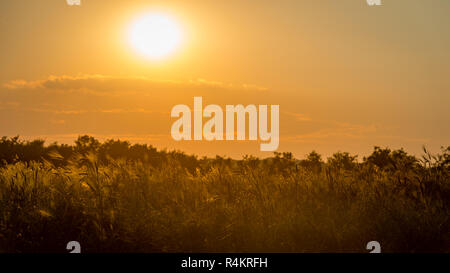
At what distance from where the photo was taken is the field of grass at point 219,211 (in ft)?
32.1

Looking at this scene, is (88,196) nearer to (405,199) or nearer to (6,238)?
(6,238)

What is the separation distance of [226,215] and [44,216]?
150 inches

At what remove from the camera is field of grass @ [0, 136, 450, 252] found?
9.78 metres

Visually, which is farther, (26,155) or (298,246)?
(26,155)

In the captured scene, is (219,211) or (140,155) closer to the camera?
(219,211)

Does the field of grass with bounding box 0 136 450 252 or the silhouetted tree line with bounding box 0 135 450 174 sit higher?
the silhouetted tree line with bounding box 0 135 450 174

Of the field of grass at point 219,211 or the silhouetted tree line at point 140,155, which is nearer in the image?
the field of grass at point 219,211

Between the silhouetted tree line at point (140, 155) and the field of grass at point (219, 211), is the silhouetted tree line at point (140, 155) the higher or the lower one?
the higher one

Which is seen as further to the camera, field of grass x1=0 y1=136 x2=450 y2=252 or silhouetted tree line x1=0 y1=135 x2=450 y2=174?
silhouetted tree line x1=0 y1=135 x2=450 y2=174

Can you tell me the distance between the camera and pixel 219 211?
10992mm

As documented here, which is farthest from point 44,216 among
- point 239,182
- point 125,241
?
point 239,182
